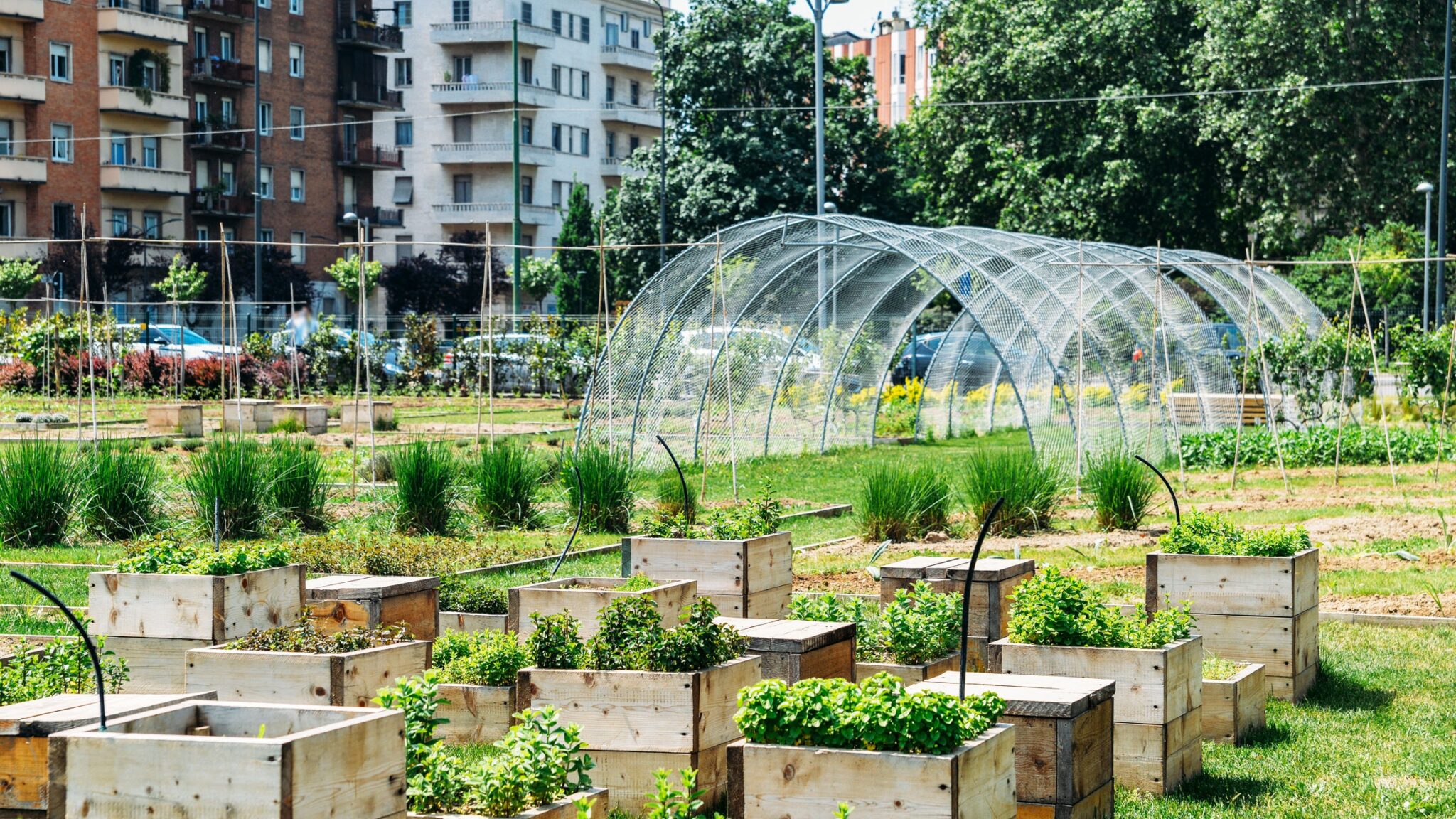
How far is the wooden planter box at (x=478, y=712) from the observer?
698cm

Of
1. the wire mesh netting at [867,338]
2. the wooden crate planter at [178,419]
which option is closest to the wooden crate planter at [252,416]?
the wooden crate planter at [178,419]

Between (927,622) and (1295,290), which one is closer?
(927,622)

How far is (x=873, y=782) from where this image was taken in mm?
4582

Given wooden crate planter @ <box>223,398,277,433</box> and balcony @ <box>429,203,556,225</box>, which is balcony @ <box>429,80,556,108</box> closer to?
balcony @ <box>429,203,556,225</box>

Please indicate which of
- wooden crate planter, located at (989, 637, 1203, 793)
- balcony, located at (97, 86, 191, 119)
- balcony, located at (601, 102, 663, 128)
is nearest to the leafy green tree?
balcony, located at (601, 102, 663, 128)

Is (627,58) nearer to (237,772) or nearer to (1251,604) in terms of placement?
(1251,604)

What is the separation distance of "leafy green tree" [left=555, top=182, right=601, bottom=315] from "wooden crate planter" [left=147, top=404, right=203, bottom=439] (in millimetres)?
34786

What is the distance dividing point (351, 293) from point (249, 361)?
63.8 ft

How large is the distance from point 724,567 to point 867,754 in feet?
13.6

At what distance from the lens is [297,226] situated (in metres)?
59.8

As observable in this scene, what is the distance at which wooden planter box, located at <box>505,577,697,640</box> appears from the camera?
7547mm

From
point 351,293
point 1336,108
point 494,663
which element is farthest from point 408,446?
point 351,293

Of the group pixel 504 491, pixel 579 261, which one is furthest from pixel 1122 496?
pixel 579 261

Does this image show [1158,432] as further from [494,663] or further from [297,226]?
[297,226]
